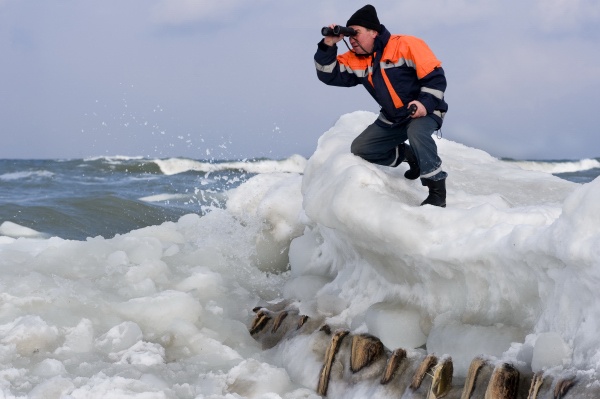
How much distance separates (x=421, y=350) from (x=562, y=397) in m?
1.07

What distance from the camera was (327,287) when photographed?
483 centimetres

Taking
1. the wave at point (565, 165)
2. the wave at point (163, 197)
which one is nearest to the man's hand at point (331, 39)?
the wave at point (163, 197)

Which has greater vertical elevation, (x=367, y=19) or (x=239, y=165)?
(x=367, y=19)

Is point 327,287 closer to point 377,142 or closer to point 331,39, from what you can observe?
point 377,142

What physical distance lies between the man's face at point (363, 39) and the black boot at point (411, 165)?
77 centimetres

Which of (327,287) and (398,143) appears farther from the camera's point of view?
(398,143)

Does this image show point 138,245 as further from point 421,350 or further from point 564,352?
point 564,352

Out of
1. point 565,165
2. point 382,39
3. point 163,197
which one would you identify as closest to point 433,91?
point 382,39

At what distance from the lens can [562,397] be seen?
8.73 feet

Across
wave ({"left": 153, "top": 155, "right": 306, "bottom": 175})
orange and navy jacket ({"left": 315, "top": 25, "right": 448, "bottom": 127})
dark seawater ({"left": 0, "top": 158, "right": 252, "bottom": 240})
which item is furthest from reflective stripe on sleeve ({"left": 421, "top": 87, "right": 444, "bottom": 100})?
wave ({"left": 153, "top": 155, "right": 306, "bottom": 175})

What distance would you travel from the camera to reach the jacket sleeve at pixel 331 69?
516 cm

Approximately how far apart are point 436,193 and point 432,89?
69cm

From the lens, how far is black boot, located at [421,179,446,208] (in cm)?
453

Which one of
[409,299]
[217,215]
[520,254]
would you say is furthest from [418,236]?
[217,215]
